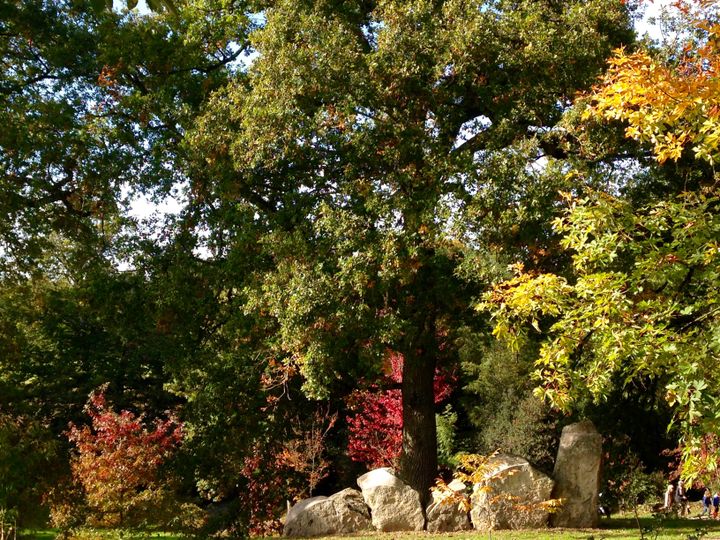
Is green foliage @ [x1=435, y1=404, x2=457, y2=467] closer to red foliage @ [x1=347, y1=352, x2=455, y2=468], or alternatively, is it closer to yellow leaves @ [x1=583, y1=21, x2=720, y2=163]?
red foliage @ [x1=347, y1=352, x2=455, y2=468]

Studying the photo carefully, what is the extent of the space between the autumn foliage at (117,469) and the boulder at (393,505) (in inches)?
125

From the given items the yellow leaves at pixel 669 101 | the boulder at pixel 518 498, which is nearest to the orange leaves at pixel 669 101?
the yellow leaves at pixel 669 101

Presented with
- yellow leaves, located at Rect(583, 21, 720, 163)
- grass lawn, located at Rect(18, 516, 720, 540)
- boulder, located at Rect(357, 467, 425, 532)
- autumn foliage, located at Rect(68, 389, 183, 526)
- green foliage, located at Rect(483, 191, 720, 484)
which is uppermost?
yellow leaves, located at Rect(583, 21, 720, 163)

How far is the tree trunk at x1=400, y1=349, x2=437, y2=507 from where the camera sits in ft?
39.8

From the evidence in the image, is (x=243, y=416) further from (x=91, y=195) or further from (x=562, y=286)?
(x=562, y=286)

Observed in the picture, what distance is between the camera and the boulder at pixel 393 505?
451 inches

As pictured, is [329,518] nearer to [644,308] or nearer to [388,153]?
[388,153]

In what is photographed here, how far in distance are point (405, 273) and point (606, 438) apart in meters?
9.84

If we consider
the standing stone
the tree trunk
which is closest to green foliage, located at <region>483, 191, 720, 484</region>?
the standing stone

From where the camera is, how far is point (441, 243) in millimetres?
9664

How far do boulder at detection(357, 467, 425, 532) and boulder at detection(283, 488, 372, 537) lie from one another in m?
0.20

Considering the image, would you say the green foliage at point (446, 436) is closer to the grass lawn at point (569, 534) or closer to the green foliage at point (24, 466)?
the grass lawn at point (569, 534)

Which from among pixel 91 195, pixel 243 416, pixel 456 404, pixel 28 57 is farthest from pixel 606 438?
pixel 28 57

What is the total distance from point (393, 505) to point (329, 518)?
3.34ft
